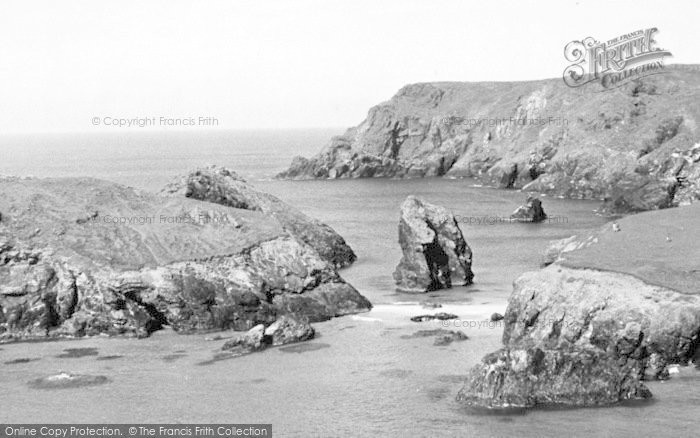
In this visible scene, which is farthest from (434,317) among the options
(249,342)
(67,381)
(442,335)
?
(67,381)

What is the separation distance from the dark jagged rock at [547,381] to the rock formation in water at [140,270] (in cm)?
2071

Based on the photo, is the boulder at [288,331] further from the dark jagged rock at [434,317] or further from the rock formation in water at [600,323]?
the rock formation in water at [600,323]

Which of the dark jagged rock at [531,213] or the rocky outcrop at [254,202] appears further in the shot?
the dark jagged rock at [531,213]

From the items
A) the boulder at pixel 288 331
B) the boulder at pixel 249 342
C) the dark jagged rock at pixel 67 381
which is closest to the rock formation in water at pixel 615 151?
the boulder at pixel 288 331

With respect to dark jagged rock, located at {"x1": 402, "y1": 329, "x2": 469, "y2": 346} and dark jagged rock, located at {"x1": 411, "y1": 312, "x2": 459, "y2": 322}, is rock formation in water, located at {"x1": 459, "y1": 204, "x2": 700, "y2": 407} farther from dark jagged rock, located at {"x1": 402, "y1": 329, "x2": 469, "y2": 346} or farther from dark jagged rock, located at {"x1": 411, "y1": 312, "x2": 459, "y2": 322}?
dark jagged rock, located at {"x1": 411, "y1": 312, "x2": 459, "y2": 322}

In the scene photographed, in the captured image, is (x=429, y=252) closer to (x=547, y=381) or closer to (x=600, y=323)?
(x=600, y=323)

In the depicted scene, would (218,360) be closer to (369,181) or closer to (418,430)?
(418,430)

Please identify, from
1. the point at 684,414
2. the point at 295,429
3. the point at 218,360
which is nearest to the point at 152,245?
the point at 218,360

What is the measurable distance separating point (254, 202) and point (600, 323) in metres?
40.6

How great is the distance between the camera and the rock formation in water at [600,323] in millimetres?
44219

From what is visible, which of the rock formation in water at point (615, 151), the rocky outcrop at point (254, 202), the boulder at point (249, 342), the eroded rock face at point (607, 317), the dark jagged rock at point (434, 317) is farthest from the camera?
the rock formation in water at point (615, 151)

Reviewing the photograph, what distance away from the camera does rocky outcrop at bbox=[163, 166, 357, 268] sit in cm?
7938

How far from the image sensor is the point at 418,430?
41.4 m

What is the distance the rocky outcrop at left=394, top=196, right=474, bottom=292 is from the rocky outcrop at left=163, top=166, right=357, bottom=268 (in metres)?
8.33
